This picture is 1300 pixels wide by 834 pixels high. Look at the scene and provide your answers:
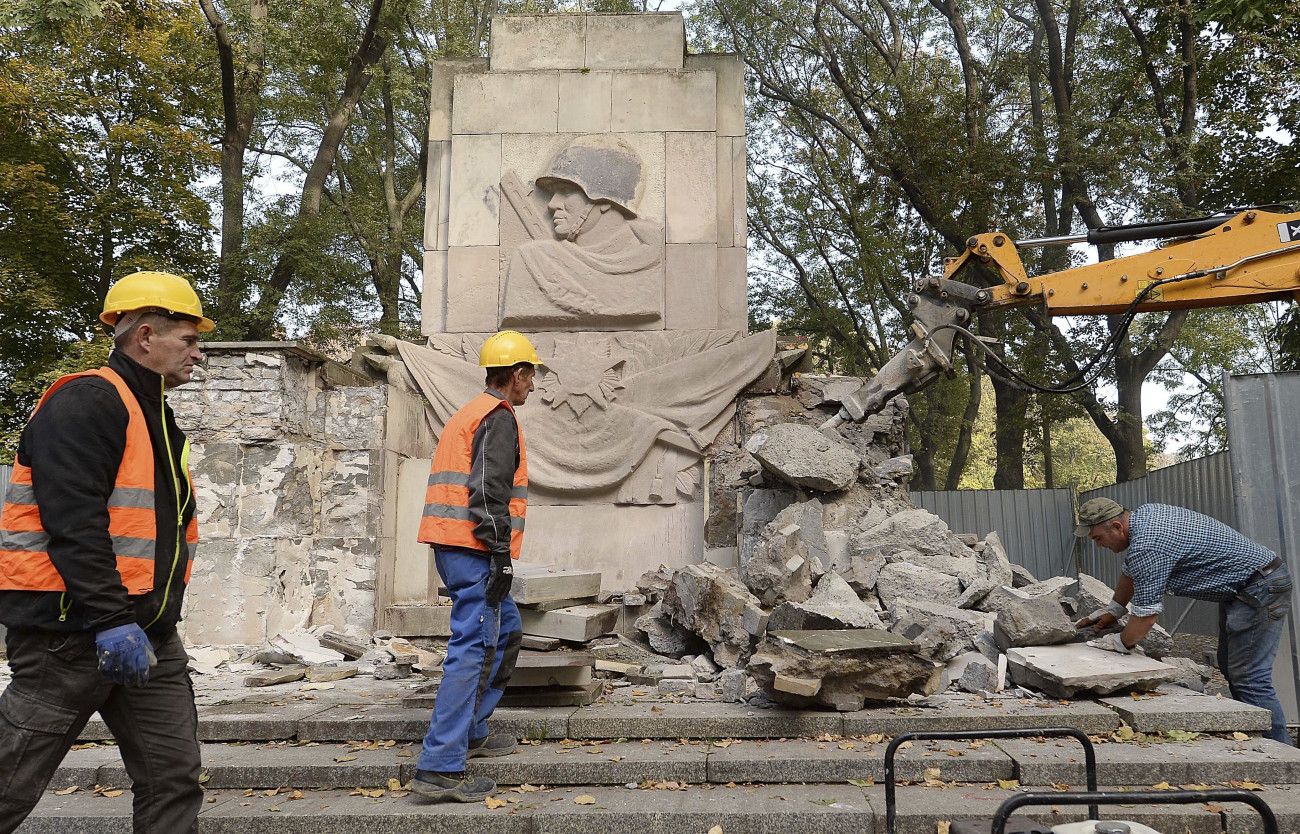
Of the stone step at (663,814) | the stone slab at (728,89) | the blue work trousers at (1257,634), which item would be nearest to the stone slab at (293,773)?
the stone step at (663,814)

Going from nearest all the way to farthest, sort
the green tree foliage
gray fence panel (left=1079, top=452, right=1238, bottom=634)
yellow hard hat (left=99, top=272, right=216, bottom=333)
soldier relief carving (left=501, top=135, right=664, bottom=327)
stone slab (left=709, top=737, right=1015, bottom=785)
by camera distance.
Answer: yellow hard hat (left=99, top=272, right=216, bottom=333) < stone slab (left=709, top=737, right=1015, bottom=785) < gray fence panel (left=1079, top=452, right=1238, bottom=634) < soldier relief carving (left=501, top=135, right=664, bottom=327) < the green tree foliage

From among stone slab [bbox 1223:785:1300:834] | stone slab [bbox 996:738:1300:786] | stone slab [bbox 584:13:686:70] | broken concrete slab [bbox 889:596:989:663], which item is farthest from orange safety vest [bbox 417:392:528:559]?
stone slab [bbox 584:13:686:70]

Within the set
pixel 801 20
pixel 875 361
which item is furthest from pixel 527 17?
pixel 875 361

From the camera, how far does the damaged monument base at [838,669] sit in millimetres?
4453

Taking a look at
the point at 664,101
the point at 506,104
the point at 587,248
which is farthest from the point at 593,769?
the point at 506,104

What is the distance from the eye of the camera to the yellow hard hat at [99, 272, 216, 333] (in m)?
2.88

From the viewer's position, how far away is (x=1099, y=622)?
17.7 ft

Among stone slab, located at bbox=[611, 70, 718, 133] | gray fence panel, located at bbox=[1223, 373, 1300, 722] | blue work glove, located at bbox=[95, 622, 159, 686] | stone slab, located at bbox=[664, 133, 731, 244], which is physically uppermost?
stone slab, located at bbox=[611, 70, 718, 133]

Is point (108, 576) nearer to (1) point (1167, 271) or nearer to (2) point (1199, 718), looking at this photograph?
(2) point (1199, 718)

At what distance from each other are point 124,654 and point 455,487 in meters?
1.58

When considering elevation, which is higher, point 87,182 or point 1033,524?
point 87,182

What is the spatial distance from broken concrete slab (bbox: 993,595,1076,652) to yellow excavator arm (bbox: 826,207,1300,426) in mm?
2335

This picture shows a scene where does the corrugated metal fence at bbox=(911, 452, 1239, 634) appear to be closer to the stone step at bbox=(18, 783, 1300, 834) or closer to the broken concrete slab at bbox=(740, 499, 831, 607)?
the broken concrete slab at bbox=(740, 499, 831, 607)

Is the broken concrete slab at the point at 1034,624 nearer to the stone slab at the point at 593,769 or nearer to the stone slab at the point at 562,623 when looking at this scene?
the stone slab at the point at 593,769
